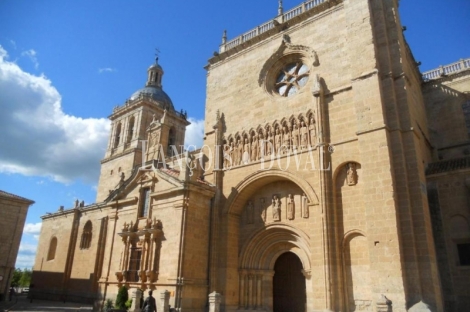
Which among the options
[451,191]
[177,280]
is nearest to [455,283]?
[451,191]

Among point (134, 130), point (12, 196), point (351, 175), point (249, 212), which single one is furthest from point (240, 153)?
point (134, 130)

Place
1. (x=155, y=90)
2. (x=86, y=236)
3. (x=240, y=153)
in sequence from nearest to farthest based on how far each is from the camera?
(x=240, y=153)
(x=86, y=236)
(x=155, y=90)

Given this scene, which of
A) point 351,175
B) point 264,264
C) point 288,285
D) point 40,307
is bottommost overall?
point 40,307

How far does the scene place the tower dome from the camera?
3725 cm

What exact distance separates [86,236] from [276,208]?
1557 cm

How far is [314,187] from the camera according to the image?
546 inches

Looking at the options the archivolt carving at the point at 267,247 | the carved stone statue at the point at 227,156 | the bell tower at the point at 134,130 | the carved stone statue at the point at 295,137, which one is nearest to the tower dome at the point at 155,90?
the bell tower at the point at 134,130

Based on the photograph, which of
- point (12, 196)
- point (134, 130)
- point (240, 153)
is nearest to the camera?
point (240, 153)

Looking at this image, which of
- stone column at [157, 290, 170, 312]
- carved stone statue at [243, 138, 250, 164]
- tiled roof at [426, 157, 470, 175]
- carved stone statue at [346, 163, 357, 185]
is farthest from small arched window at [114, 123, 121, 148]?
tiled roof at [426, 157, 470, 175]

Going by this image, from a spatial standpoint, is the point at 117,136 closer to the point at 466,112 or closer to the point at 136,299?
the point at 136,299

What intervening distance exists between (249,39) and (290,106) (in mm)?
5143

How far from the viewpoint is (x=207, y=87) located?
20047 millimetres

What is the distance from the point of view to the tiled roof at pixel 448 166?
12997 mm

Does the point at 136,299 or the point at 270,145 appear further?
the point at 270,145
